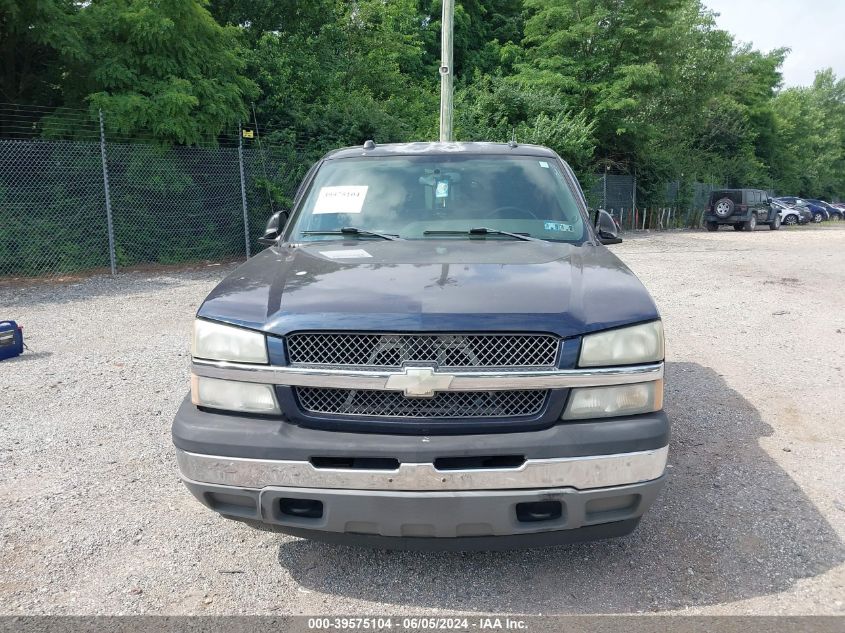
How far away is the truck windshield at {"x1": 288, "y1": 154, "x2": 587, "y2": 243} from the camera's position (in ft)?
12.8

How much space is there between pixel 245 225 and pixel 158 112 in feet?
9.63

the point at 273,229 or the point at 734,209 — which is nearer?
the point at 273,229

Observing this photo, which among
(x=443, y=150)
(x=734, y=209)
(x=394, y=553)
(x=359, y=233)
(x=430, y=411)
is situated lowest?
(x=394, y=553)

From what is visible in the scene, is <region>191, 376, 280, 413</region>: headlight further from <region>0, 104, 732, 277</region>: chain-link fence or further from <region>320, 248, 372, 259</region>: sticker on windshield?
<region>0, 104, 732, 277</region>: chain-link fence

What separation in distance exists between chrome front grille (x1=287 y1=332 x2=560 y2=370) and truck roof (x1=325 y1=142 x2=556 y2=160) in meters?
1.97

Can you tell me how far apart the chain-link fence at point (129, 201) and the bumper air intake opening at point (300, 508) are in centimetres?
1125

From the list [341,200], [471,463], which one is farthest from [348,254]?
[471,463]

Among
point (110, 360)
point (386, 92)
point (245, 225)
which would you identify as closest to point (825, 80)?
point (386, 92)

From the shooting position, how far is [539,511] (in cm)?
262

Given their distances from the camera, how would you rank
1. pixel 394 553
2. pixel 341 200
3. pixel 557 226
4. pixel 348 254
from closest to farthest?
pixel 394 553
pixel 348 254
pixel 557 226
pixel 341 200

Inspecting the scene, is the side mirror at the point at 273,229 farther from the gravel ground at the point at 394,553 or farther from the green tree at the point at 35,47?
the green tree at the point at 35,47

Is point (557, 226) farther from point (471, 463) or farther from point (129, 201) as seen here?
point (129, 201)

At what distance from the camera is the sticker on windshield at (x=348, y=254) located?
3.37 metres

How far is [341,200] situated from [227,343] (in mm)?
1515
